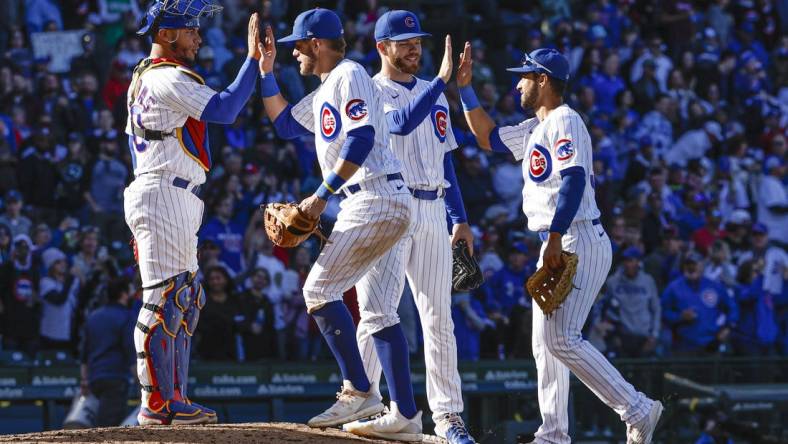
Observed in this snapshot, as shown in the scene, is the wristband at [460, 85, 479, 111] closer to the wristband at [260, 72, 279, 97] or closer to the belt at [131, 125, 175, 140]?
the wristband at [260, 72, 279, 97]

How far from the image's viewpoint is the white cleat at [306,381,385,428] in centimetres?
712

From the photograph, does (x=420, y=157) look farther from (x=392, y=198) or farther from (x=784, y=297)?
(x=784, y=297)

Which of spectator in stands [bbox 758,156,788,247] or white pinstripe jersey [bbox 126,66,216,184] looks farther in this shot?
spectator in stands [bbox 758,156,788,247]

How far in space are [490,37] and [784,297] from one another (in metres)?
5.63

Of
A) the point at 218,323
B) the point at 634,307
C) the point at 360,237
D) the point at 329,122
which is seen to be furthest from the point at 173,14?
the point at 634,307

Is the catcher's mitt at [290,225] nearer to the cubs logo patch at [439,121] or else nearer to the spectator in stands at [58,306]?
the cubs logo patch at [439,121]

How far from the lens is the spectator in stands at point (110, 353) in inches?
431

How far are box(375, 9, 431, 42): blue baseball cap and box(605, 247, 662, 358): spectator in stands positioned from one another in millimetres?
6466

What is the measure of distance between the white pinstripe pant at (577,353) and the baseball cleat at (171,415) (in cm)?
179

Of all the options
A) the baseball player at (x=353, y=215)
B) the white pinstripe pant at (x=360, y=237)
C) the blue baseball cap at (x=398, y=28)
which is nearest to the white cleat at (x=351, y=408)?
the baseball player at (x=353, y=215)

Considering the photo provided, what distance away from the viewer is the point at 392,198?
6965mm

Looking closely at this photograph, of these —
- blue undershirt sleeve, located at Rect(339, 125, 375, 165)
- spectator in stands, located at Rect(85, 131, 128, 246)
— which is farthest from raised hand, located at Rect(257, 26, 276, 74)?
spectator in stands, located at Rect(85, 131, 128, 246)

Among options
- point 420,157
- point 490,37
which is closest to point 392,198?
point 420,157

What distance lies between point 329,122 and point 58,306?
5794 mm
